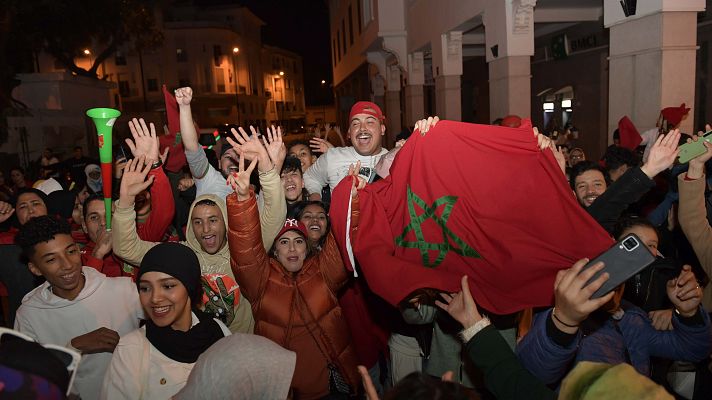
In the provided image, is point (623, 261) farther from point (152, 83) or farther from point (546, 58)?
point (152, 83)

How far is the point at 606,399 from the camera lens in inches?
46.3

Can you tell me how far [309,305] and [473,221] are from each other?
1.16 metres

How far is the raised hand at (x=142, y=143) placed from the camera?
3.77m

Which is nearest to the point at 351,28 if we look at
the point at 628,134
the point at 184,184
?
the point at 628,134

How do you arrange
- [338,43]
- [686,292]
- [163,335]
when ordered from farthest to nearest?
1. [338,43]
2. [163,335]
3. [686,292]

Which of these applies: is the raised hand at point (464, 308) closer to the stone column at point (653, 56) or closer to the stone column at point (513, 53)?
the stone column at point (653, 56)

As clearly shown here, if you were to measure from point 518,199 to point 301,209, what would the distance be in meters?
1.77

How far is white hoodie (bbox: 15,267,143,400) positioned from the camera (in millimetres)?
2738

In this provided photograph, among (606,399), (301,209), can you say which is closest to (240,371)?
(606,399)

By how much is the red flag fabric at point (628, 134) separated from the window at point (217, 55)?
5518 centimetres

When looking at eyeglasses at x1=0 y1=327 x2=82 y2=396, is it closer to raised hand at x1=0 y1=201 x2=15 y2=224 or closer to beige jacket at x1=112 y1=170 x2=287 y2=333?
beige jacket at x1=112 y1=170 x2=287 y2=333

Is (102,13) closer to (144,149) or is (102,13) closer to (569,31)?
(569,31)

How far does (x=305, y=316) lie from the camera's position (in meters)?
3.08

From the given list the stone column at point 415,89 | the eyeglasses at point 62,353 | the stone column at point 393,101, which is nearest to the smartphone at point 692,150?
the eyeglasses at point 62,353
